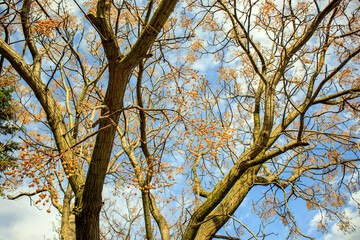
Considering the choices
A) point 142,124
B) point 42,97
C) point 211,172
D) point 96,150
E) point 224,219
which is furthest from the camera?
point 211,172

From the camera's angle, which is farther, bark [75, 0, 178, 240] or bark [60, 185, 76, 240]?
bark [60, 185, 76, 240]

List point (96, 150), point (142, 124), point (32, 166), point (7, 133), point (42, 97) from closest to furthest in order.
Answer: point (32, 166)
point (96, 150)
point (42, 97)
point (142, 124)
point (7, 133)

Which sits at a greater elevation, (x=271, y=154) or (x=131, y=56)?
(x=131, y=56)

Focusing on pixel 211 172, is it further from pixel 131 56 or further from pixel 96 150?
pixel 131 56

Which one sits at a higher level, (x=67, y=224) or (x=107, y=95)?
(x=107, y=95)

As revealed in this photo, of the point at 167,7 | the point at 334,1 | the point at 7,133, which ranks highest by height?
the point at 7,133

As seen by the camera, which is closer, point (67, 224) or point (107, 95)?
point (107, 95)

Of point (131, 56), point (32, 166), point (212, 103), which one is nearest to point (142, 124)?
point (131, 56)

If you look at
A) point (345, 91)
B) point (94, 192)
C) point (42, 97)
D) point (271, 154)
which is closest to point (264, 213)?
point (271, 154)

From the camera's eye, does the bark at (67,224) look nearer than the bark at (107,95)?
No

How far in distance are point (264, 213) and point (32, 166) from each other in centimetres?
548

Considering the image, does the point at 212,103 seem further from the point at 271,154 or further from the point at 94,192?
the point at 94,192

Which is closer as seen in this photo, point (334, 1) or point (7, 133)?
point (334, 1)

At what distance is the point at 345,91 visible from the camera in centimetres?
416
